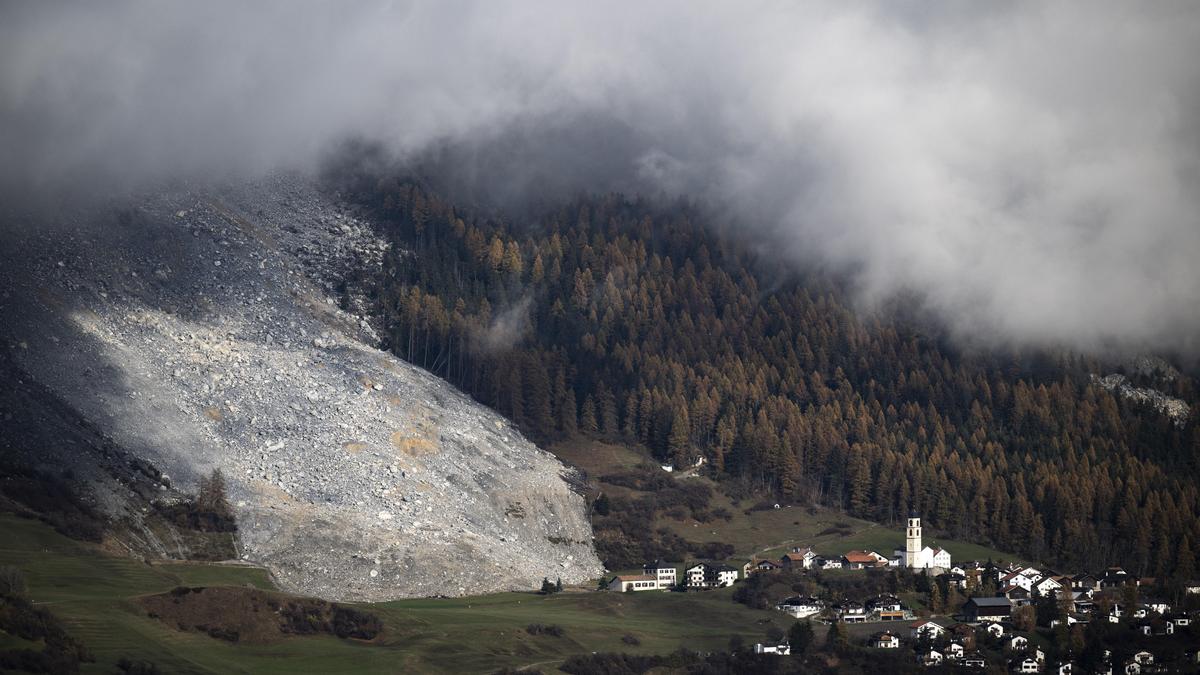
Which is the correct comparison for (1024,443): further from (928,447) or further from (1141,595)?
(1141,595)

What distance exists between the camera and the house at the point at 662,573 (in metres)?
154

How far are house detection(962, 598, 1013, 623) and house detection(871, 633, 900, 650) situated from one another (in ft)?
36.2

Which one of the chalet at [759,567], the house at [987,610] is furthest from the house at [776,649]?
the chalet at [759,567]

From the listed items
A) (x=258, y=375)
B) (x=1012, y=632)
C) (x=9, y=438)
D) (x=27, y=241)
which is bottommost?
(x=1012, y=632)

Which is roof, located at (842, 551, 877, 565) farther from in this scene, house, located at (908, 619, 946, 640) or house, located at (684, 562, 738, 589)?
house, located at (908, 619, 946, 640)

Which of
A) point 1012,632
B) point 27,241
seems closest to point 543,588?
point 1012,632

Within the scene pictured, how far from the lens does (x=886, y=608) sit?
144 metres

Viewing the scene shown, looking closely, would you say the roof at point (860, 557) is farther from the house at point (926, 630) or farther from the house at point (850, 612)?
the house at point (926, 630)

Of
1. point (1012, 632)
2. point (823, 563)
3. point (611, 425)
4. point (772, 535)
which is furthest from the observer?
point (611, 425)

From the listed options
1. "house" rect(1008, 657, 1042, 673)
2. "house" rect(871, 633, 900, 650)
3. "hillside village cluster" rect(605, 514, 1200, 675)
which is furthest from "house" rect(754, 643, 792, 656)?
"house" rect(1008, 657, 1042, 673)

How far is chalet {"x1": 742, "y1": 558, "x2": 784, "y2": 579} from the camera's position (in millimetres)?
154375

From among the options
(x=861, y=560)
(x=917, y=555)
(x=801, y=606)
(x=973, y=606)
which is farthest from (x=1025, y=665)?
(x=917, y=555)

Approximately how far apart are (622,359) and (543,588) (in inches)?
2150

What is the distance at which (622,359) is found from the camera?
651 ft
